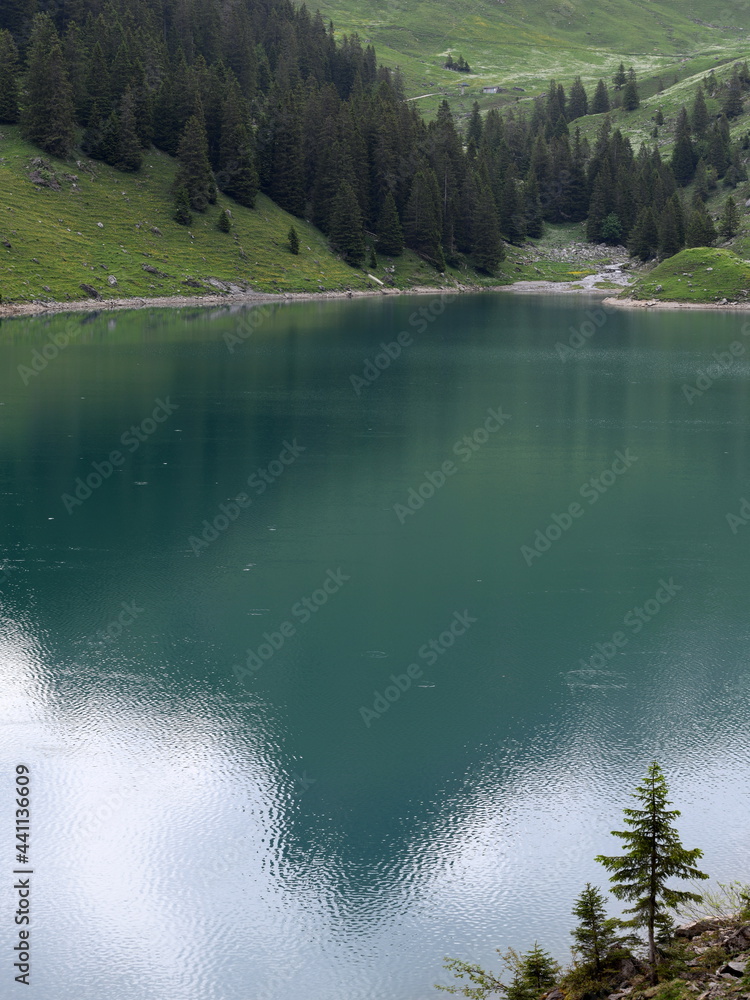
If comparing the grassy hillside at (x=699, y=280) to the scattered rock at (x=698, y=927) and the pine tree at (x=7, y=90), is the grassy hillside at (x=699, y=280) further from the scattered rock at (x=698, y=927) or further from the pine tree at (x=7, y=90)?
the scattered rock at (x=698, y=927)

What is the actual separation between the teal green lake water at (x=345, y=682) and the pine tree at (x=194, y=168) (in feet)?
311

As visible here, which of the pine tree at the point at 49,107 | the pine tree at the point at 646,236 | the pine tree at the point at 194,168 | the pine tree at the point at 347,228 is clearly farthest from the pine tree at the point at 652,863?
the pine tree at the point at 646,236

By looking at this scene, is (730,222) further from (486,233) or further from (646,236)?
(486,233)

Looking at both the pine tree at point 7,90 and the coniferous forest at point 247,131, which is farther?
the coniferous forest at point 247,131

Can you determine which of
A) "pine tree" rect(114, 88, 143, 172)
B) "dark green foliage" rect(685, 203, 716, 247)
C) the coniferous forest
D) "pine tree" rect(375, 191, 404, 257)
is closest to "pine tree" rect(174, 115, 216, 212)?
the coniferous forest

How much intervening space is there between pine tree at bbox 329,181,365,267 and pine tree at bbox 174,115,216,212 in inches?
893

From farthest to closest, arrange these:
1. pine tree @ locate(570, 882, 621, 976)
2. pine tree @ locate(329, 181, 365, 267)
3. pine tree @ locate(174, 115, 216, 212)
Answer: pine tree @ locate(329, 181, 365, 267), pine tree @ locate(174, 115, 216, 212), pine tree @ locate(570, 882, 621, 976)

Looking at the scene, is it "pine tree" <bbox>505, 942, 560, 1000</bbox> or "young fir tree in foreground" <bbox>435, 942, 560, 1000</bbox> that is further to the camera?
"young fir tree in foreground" <bbox>435, 942, 560, 1000</bbox>

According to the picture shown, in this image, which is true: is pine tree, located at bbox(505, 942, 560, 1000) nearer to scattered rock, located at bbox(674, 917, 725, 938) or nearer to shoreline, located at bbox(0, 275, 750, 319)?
scattered rock, located at bbox(674, 917, 725, 938)

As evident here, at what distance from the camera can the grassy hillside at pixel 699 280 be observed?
14800 centimetres

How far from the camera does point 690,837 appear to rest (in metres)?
18.4

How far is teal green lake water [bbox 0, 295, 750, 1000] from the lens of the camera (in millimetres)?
16250

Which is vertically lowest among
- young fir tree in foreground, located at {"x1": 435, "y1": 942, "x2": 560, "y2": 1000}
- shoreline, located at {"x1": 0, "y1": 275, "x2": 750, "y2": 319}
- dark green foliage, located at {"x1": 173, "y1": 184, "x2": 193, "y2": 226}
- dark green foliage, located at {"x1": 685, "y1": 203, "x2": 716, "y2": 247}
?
young fir tree in foreground, located at {"x1": 435, "y1": 942, "x2": 560, "y2": 1000}

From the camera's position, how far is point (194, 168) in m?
143
